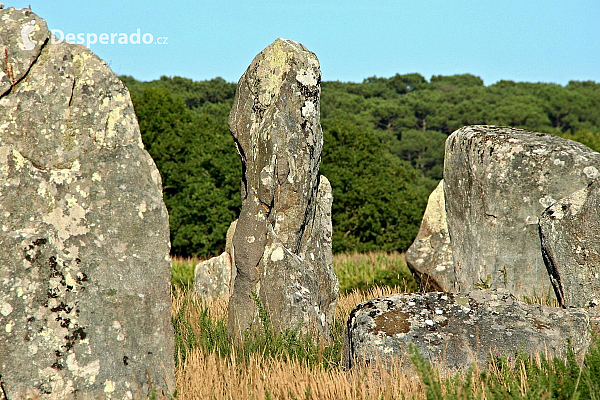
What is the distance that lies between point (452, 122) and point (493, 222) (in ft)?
144

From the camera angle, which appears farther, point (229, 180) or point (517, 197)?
point (229, 180)

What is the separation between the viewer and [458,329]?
5.18 meters

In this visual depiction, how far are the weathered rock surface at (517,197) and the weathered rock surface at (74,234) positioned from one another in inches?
224

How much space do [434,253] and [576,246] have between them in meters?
4.00

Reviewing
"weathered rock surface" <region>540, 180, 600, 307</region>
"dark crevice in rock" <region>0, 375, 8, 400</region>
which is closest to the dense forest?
"weathered rock surface" <region>540, 180, 600, 307</region>

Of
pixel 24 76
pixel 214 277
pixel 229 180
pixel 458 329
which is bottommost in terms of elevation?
pixel 214 277

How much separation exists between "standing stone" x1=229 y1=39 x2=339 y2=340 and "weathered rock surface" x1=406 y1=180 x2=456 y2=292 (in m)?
3.24

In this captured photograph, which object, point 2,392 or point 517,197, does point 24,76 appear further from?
point 517,197

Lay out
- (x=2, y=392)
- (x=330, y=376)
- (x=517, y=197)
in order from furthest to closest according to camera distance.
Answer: (x=517, y=197)
(x=330, y=376)
(x=2, y=392)

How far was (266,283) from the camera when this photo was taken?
6.07 metres

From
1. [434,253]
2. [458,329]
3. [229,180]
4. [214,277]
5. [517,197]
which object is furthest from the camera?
[229,180]

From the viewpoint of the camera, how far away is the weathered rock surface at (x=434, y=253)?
10016 mm

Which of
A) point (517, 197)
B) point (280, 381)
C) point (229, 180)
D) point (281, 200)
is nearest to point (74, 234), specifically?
point (280, 381)

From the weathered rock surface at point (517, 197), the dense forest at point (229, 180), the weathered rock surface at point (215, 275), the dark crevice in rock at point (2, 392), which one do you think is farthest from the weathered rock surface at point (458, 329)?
the dense forest at point (229, 180)
